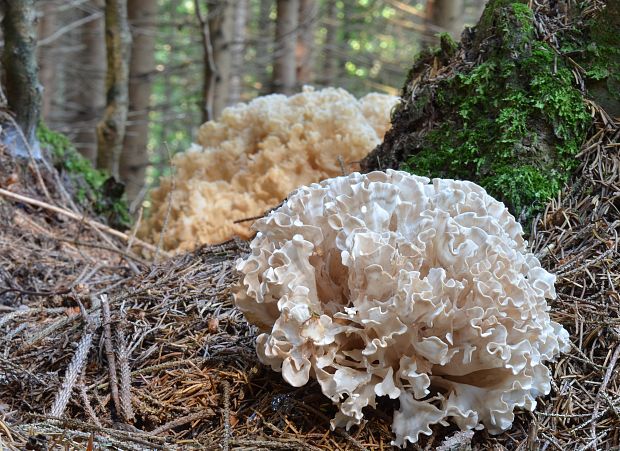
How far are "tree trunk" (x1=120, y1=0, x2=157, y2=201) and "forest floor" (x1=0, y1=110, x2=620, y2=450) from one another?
5.53 m

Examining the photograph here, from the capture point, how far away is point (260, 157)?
5.36 m

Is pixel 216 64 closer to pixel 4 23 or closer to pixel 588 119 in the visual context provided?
pixel 4 23

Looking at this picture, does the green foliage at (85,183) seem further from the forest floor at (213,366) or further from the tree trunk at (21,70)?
the forest floor at (213,366)

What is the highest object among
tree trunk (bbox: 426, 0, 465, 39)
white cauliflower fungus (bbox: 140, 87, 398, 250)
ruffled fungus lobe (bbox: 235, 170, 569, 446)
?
tree trunk (bbox: 426, 0, 465, 39)

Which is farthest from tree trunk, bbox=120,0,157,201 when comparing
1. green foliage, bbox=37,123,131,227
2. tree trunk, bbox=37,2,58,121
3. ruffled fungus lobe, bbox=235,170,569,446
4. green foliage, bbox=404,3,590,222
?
ruffled fungus lobe, bbox=235,170,569,446

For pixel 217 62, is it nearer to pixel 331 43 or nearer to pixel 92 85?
pixel 92 85

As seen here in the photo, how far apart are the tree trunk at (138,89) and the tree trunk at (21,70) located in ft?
12.2

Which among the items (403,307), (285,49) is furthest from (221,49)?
(403,307)

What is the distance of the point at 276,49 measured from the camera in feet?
34.7

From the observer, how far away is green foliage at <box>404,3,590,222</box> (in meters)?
3.21

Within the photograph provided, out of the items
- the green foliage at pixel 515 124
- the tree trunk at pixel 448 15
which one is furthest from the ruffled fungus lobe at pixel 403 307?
the tree trunk at pixel 448 15

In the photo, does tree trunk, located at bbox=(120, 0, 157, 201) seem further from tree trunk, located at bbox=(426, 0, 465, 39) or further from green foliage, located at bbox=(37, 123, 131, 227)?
tree trunk, located at bbox=(426, 0, 465, 39)

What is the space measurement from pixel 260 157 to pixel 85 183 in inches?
72.0

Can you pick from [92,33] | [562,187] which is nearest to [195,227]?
[562,187]
